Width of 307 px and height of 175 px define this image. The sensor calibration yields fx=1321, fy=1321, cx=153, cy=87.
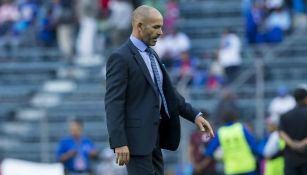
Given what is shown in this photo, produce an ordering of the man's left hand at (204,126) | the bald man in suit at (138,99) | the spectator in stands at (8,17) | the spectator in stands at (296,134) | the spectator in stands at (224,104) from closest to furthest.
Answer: the bald man in suit at (138,99) < the man's left hand at (204,126) < the spectator in stands at (296,134) < the spectator in stands at (224,104) < the spectator in stands at (8,17)

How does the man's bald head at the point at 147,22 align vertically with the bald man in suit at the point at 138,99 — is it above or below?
above

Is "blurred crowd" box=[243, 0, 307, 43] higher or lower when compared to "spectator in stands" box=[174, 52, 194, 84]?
higher

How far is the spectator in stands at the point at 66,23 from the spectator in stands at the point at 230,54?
318 centimetres

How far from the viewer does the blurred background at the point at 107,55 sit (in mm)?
21172

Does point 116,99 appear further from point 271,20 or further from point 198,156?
point 271,20

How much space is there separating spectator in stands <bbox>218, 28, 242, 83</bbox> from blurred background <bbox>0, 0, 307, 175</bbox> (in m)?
0.02

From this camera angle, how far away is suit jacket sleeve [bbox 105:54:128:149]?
35.1 ft

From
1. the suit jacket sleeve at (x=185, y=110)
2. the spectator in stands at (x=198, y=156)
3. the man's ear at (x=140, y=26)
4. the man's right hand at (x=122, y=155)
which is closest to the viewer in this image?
the man's right hand at (x=122, y=155)

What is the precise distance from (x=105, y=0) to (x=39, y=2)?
5.67ft

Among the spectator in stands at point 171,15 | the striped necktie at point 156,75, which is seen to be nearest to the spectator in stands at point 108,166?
the spectator in stands at point 171,15

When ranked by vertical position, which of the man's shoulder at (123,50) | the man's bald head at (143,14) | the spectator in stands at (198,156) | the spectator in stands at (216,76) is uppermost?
the man's bald head at (143,14)

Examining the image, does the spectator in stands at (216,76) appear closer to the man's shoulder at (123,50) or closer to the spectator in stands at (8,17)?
the spectator in stands at (8,17)

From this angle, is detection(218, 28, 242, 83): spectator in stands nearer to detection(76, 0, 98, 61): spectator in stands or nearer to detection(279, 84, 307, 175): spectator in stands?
detection(76, 0, 98, 61): spectator in stands

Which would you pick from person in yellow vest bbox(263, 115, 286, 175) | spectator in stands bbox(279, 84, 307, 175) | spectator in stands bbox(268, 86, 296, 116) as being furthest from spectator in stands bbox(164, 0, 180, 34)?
spectator in stands bbox(279, 84, 307, 175)
